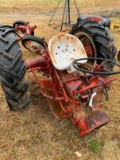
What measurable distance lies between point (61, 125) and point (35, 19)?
6.53 metres

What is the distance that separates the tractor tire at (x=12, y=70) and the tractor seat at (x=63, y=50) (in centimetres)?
38

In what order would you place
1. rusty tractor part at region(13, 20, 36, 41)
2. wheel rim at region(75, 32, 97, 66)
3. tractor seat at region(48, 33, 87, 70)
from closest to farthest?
tractor seat at region(48, 33, 87, 70), wheel rim at region(75, 32, 97, 66), rusty tractor part at region(13, 20, 36, 41)

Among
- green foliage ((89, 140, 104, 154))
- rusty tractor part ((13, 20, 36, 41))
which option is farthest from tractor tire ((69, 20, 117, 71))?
rusty tractor part ((13, 20, 36, 41))

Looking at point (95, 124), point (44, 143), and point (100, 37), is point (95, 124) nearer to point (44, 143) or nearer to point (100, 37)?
point (44, 143)

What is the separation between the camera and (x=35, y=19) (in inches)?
335

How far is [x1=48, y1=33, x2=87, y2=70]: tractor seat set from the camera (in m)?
2.43

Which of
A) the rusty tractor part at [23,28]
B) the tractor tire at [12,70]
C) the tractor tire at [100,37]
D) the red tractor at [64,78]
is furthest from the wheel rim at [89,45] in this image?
the rusty tractor part at [23,28]

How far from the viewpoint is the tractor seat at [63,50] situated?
7.96 feet

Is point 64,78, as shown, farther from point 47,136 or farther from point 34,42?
point 34,42

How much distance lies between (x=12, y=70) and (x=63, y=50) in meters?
0.64

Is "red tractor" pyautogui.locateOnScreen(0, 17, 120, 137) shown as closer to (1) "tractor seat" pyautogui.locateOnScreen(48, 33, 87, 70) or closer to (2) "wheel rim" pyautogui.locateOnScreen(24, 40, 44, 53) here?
(1) "tractor seat" pyautogui.locateOnScreen(48, 33, 87, 70)

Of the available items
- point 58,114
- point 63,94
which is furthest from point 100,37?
point 58,114

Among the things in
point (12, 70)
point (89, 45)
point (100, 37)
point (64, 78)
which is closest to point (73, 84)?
point (64, 78)

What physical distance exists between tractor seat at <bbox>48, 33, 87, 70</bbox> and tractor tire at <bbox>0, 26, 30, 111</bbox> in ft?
1.25
